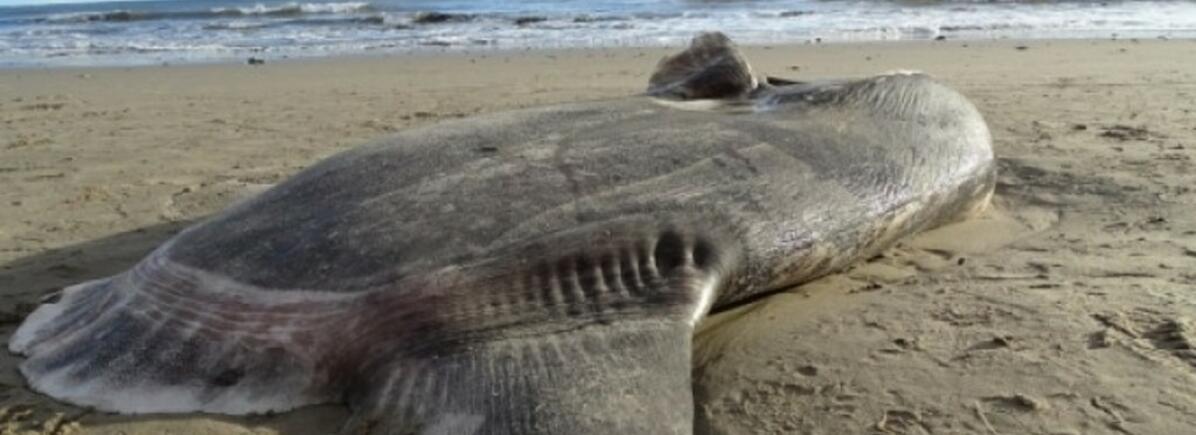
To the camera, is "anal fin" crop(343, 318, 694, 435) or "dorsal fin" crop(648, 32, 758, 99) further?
"dorsal fin" crop(648, 32, 758, 99)

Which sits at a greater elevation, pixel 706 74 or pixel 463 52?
pixel 706 74

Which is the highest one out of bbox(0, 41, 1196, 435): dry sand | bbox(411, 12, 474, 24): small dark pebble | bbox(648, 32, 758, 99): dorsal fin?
bbox(648, 32, 758, 99): dorsal fin

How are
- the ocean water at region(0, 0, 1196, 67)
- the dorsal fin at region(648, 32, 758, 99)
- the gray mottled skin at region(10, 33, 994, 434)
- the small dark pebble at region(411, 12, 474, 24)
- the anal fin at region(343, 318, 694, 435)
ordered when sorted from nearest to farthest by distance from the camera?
the anal fin at region(343, 318, 694, 435), the gray mottled skin at region(10, 33, 994, 434), the dorsal fin at region(648, 32, 758, 99), the ocean water at region(0, 0, 1196, 67), the small dark pebble at region(411, 12, 474, 24)

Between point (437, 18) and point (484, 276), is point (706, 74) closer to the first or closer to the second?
point (484, 276)

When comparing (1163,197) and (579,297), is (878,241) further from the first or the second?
(1163,197)

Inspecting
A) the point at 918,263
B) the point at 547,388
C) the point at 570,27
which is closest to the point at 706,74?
the point at 918,263

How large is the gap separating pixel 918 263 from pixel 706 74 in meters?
1.14

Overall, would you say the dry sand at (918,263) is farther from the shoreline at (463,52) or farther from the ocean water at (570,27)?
the ocean water at (570,27)

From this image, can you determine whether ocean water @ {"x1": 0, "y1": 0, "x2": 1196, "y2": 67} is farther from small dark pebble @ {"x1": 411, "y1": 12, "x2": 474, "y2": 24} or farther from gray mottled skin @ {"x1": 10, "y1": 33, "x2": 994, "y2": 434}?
gray mottled skin @ {"x1": 10, "y1": 33, "x2": 994, "y2": 434}

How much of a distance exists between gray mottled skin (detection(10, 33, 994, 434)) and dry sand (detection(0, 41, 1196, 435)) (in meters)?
0.12

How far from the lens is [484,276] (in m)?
2.44

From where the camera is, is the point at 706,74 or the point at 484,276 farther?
the point at 706,74

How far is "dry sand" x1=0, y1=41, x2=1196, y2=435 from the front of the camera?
2.36m

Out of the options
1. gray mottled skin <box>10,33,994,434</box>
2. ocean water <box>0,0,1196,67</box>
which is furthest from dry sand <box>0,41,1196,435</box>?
ocean water <box>0,0,1196,67</box>
